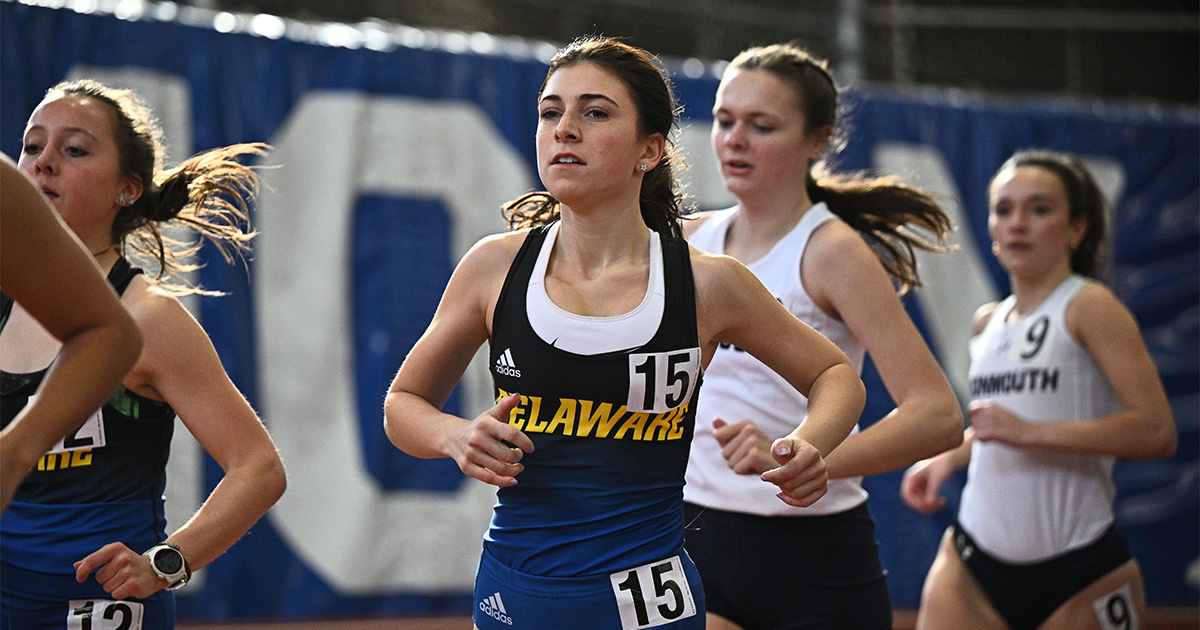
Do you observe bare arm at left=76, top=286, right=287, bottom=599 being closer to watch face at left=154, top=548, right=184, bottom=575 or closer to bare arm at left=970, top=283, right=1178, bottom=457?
watch face at left=154, top=548, right=184, bottom=575

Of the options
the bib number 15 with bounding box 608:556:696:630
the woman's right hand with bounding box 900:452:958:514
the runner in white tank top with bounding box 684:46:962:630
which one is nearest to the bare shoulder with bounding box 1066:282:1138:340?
the woman's right hand with bounding box 900:452:958:514

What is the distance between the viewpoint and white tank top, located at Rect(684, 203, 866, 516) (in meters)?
2.65

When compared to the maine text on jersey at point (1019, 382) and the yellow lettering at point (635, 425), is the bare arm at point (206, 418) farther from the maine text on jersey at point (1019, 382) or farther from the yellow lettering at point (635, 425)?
the maine text on jersey at point (1019, 382)

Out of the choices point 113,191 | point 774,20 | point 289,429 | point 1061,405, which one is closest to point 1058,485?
point 1061,405

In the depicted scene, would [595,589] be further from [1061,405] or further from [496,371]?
[1061,405]

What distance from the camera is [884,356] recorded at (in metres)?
2.59

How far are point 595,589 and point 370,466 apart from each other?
342 cm

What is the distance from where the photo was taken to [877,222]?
10.2ft

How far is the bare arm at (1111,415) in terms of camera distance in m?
3.38

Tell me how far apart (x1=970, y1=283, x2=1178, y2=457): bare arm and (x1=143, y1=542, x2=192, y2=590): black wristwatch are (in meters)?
2.31

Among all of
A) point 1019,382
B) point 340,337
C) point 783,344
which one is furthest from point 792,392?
point 340,337

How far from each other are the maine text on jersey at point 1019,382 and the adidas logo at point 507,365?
2.29 m

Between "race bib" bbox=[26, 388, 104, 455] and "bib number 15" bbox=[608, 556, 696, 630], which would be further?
"race bib" bbox=[26, 388, 104, 455]

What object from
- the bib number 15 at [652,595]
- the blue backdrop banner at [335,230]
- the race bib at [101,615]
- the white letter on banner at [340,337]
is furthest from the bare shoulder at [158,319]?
the white letter on banner at [340,337]
